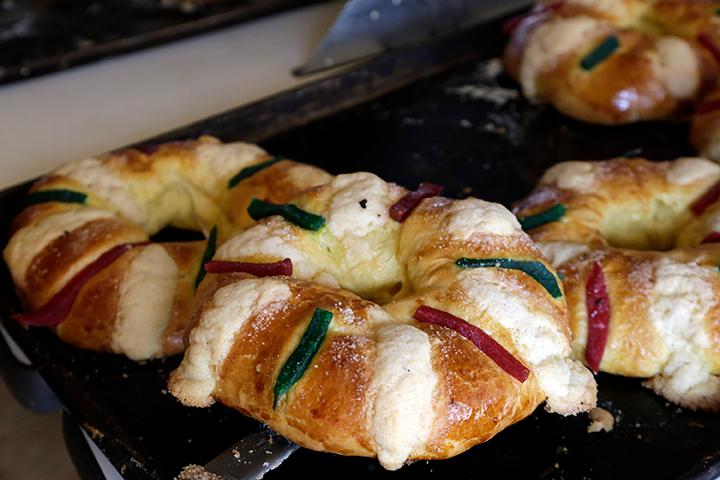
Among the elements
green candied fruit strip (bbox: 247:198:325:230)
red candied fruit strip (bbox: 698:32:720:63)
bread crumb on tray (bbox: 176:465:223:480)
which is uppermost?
green candied fruit strip (bbox: 247:198:325:230)

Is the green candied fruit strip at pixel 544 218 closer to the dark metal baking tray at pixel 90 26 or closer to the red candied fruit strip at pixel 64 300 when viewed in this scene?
the red candied fruit strip at pixel 64 300

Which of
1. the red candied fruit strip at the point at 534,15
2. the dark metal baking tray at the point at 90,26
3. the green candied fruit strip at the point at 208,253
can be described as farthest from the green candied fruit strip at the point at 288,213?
the dark metal baking tray at the point at 90,26

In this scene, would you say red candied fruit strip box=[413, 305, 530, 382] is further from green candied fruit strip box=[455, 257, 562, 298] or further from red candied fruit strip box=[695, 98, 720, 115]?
red candied fruit strip box=[695, 98, 720, 115]

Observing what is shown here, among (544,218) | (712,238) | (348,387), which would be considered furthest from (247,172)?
(712,238)

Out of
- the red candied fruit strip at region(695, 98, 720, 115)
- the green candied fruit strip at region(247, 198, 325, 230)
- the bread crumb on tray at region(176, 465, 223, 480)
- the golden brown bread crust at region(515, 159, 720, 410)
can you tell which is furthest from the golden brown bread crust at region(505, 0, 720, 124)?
the bread crumb on tray at region(176, 465, 223, 480)

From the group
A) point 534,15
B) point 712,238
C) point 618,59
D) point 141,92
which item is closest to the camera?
point 712,238

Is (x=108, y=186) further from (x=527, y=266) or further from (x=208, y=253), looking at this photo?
(x=527, y=266)

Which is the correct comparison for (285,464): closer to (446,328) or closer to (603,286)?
(446,328)

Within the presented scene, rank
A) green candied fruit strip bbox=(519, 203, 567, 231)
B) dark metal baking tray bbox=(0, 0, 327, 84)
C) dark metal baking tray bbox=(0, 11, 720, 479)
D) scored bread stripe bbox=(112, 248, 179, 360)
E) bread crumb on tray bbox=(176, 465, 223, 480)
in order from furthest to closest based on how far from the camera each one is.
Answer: dark metal baking tray bbox=(0, 0, 327, 84), green candied fruit strip bbox=(519, 203, 567, 231), scored bread stripe bbox=(112, 248, 179, 360), dark metal baking tray bbox=(0, 11, 720, 479), bread crumb on tray bbox=(176, 465, 223, 480)
